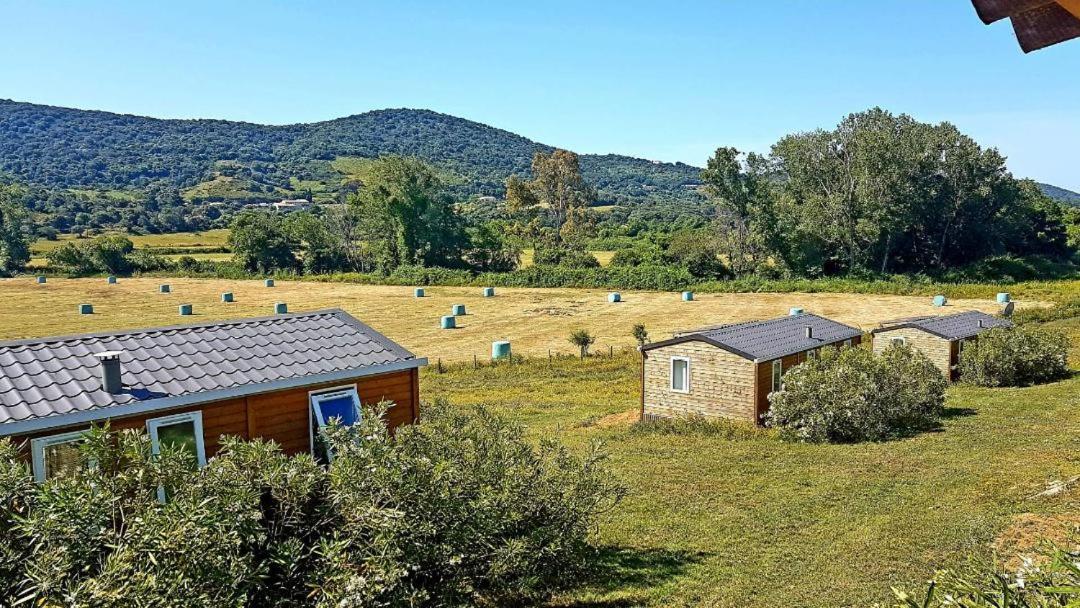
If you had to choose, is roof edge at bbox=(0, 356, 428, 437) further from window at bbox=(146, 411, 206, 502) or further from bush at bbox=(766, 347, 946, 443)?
bush at bbox=(766, 347, 946, 443)

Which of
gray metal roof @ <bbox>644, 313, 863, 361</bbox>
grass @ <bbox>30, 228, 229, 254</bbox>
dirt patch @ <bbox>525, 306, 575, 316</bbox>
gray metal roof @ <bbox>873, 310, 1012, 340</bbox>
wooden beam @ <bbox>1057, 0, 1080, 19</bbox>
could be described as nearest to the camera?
wooden beam @ <bbox>1057, 0, 1080, 19</bbox>

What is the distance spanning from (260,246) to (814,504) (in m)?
68.5

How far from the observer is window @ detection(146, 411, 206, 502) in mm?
9163

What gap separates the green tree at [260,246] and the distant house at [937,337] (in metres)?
60.9

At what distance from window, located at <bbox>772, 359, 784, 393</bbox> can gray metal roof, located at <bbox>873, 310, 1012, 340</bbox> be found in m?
7.22

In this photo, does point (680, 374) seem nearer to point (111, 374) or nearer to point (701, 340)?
point (701, 340)

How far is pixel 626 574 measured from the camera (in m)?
9.72

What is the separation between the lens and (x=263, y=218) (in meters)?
76.2

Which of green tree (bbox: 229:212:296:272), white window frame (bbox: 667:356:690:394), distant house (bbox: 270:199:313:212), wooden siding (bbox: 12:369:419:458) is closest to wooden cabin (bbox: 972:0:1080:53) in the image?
wooden siding (bbox: 12:369:419:458)

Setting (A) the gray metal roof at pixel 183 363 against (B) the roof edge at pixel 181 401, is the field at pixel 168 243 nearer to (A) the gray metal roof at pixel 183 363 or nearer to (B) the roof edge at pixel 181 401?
(A) the gray metal roof at pixel 183 363

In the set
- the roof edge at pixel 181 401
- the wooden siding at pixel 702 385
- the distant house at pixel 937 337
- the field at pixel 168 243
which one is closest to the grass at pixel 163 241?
the field at pixel 168 243

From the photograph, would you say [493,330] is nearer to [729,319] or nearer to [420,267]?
[729,319]

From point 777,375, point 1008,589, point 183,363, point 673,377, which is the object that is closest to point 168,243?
point 673,377

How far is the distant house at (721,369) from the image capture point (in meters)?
19.1
